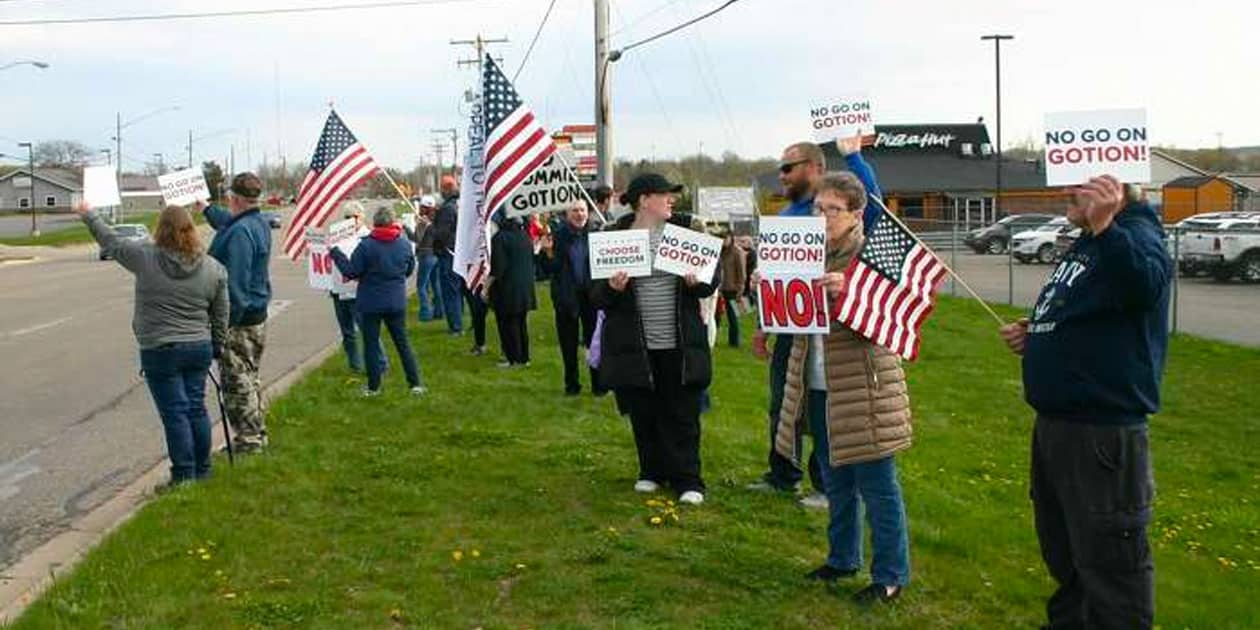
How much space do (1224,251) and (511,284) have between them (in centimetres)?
2183

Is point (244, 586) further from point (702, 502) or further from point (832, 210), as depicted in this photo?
point (832, 210)

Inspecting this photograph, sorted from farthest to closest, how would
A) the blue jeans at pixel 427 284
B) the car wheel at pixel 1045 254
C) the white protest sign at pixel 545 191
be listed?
the car wheel at pixel 1045 254, the blue jeans at pixel 427 284, the white protest sign at pixel 545 191

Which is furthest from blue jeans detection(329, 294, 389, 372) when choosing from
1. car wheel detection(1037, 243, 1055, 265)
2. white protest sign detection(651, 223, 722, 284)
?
car wheel detection(1037, 243, 1055, 265)

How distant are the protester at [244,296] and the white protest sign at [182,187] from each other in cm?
33

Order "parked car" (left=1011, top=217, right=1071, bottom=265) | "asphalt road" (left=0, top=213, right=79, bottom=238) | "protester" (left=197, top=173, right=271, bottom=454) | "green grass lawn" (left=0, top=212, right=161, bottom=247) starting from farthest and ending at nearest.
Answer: "asphalt road" (left=0, top=213, right=79, bottom=238), "green grass lawn" (left=0, top=212, right=161, bottom=247), "parked car" (left=1011, top=217, right=1071, bottom=265), "protester" (left=197, top=173, right=271, bottom=454)

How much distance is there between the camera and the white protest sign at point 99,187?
24.7 feet

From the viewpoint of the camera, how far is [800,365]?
6.07 meters

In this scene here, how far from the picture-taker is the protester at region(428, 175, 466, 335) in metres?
15.7

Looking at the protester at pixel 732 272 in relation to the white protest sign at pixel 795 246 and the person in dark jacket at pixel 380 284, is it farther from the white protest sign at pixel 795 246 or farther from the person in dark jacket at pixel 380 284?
Answer: the white protest sign at pixel 795 246

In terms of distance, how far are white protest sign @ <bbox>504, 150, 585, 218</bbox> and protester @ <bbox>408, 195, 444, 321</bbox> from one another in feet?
29.8

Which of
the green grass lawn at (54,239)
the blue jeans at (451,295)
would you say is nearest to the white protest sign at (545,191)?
the blue jeans at (451,295)

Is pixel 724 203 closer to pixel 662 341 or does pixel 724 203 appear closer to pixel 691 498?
pixel 662 341

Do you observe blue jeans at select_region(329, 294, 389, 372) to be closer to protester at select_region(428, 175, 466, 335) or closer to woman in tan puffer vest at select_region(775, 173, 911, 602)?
protester at select_region(428, 175, 466, 335)

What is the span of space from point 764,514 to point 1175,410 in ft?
22.4
